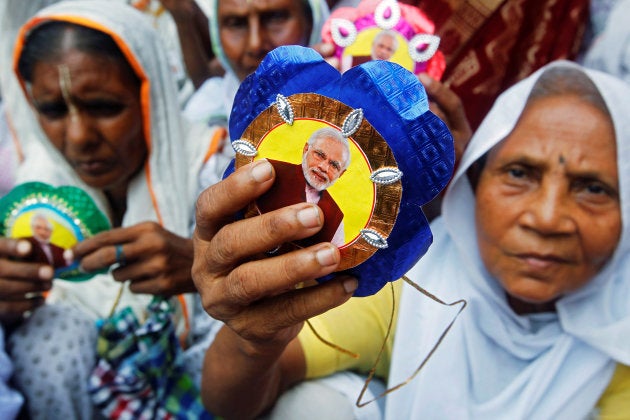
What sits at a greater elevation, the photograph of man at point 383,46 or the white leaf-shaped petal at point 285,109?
the photograph of man at point 383,46

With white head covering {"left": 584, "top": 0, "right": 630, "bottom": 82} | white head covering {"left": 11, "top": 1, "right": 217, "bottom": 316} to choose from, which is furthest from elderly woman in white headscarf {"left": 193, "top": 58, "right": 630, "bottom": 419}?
white head covering {"left": 584, "top": 0, "right": 630, "bottom": 82}

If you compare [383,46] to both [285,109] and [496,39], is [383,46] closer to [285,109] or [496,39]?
[285,109]

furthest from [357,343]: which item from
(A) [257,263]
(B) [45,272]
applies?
(B) [45,272]

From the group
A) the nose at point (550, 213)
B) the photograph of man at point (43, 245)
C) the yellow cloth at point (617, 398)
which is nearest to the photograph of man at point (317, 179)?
the nose at point (550, 213)

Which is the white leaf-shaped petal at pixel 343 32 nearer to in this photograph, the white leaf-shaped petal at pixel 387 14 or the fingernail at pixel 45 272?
the white leaf-shaped petal at pixel 387 14

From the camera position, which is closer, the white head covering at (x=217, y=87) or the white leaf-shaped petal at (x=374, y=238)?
the white leaf-shaped petal at (x=374, y=238)

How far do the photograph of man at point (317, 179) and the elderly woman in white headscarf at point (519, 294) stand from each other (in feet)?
1.16

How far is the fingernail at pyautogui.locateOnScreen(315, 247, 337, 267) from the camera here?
610mm

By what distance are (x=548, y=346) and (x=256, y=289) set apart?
904 millimetres

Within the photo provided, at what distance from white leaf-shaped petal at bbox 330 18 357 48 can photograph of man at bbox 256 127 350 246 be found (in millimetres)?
467

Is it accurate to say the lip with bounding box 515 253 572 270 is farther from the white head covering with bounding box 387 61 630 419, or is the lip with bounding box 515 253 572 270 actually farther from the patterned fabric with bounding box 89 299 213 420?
the patterned fabric with bounding box 89 299 213 420

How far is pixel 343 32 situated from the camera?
41.6 inches

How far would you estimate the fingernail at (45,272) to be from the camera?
3.81 feet

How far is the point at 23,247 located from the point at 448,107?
98cm
